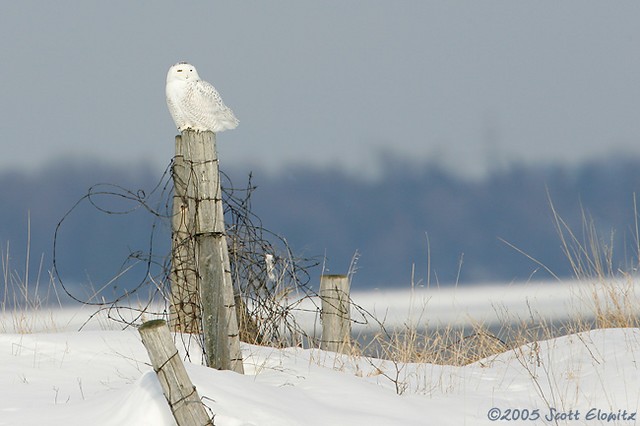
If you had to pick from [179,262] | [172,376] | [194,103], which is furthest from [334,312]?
[172,376]

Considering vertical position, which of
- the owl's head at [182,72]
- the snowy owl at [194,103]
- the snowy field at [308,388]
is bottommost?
the snowy field at [308,388]

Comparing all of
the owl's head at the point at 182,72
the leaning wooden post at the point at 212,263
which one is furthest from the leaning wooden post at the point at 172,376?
the owl's head at the point at 182,72

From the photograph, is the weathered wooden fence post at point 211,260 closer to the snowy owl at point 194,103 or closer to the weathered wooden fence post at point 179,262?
the snowy owl at point 194,103

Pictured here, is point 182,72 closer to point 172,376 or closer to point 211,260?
point 211,260

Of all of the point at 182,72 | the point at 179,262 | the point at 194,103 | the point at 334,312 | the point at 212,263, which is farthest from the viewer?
the point at 334,312

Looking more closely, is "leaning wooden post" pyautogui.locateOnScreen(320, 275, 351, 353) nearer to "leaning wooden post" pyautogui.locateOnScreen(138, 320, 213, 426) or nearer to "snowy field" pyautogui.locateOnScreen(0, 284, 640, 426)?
"snowy field" pyautogui.locateOnScreen(0, 284, 640, 426)

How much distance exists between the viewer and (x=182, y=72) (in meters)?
6.54

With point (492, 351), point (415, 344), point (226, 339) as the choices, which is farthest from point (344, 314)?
point (226, 339)

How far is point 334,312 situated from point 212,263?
268 centimetres

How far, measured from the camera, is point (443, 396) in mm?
5957

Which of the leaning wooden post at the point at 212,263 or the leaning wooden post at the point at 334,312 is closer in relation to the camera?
the leaning wooden post at the point at 212,263

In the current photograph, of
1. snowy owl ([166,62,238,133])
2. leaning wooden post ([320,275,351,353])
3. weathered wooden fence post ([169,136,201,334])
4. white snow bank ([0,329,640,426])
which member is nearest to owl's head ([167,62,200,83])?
snowy owl ([166,62,238,133])

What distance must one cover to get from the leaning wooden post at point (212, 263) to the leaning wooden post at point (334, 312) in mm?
2433

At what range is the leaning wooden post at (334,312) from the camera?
792 centimetres
